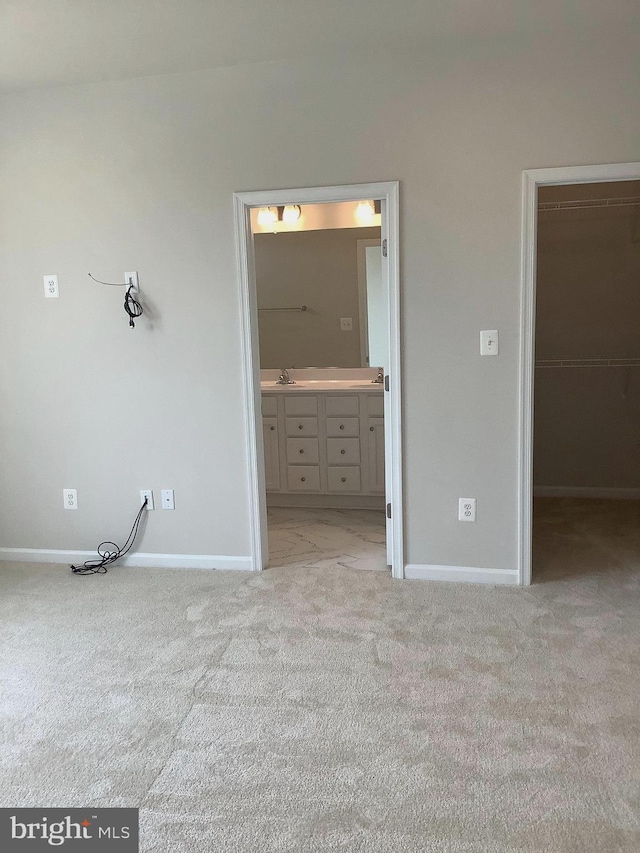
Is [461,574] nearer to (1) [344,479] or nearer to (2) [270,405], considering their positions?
(1) [344,479]

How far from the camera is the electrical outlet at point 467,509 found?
3094 mm

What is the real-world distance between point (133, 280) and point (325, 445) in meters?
1.70

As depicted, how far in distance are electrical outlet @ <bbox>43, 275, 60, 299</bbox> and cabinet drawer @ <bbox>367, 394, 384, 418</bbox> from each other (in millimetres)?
1954

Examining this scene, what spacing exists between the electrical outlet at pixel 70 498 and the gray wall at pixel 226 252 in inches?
1.7

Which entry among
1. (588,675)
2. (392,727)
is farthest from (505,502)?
(392,727)

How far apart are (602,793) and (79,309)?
119 inches

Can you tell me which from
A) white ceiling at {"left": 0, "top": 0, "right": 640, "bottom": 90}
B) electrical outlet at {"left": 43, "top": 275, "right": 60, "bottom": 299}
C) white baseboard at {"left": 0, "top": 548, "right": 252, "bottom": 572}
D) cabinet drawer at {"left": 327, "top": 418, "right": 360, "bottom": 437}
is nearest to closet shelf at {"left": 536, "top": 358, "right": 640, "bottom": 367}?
cabinet drawer at {"left": 327, "top": 418, "right": 360, "bottom": 437}

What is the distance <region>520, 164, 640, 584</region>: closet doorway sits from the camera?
4.20m

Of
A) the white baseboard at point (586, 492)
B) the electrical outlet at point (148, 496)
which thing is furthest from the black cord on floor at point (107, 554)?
the white baseboard at point (586, 492)

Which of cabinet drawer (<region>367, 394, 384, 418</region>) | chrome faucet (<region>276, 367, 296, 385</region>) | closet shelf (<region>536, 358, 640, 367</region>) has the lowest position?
cabinet drawer (<region>367, 394, 384, 418</region>)

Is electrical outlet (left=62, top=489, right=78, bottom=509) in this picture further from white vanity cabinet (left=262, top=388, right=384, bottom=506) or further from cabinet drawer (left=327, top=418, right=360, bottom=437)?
cabinet drawer (left=327, top=418, right=360, bottom=437)

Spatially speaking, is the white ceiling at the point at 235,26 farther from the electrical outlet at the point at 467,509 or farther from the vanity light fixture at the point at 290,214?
the electrical outlet at the point at 467,509

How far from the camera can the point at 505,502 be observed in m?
3.06

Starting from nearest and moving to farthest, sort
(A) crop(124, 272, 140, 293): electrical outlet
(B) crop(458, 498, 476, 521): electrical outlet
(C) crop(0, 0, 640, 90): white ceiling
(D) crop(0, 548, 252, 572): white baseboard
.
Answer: (C) crop(0, 0, 640, 90): white ceiling → (B) crop(458, 498, 476, 521): electrical outlet → (A) crop(124, 272, 140, 293): electrical outlet → (D) crop(0, 548, 252, 572): white baseboard
